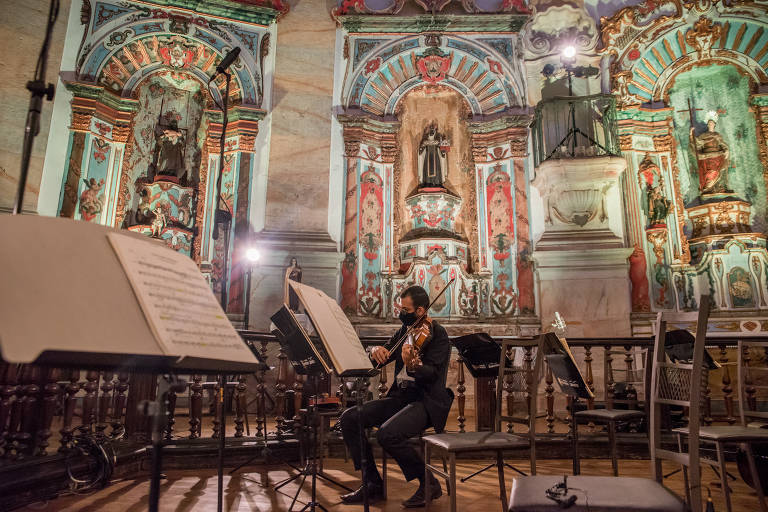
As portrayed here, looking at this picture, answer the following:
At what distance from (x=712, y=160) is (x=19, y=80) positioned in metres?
11.0

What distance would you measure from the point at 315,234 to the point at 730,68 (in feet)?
25.4

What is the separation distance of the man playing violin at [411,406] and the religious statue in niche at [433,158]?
20.1 feet

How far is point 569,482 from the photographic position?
63.9 inches

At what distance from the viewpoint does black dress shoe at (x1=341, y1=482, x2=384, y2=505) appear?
3.14 metres

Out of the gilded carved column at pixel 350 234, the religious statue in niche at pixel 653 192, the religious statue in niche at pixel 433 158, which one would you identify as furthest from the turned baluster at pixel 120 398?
the religious statue in niche at pixel 653 192

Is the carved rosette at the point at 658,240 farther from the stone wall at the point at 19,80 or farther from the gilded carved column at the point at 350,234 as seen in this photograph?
the stone wall at the point at 19,80

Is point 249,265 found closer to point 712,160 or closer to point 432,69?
point 432,69

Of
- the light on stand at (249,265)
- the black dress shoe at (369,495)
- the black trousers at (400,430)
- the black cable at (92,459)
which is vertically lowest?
the black dress shoe at (369,495)

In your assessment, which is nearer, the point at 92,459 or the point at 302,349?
the point at 302,349

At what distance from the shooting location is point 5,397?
313cm

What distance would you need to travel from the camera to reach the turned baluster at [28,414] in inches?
127

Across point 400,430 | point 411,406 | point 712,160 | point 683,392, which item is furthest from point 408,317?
point 712,160

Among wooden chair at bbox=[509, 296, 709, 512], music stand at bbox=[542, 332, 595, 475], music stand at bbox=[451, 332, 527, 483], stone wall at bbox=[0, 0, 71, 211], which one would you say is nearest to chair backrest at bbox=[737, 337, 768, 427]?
music stand at bbox=[542, 332, 595, 475]

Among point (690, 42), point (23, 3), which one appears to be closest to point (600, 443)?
point (690, 42)
